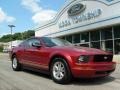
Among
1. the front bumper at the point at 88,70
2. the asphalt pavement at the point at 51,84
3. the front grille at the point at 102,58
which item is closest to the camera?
the asphalt pavement at the point at 51,84

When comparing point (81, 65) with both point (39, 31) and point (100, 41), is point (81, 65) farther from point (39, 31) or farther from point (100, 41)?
point (39, 31)

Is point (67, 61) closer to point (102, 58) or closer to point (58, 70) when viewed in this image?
point (58, 70)

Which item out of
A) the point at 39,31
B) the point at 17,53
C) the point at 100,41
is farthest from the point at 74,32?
the point at 17,53

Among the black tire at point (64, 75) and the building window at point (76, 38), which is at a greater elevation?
the building window at point (76, 38)

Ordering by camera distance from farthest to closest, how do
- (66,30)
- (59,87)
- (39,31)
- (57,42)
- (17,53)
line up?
(39,31), (66,30), (17,53), (57,42), (59,87)

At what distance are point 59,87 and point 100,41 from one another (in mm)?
14771

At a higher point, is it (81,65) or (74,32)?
(74,32)

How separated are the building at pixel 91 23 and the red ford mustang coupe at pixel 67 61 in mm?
10790

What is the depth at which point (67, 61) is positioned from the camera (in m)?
7.82

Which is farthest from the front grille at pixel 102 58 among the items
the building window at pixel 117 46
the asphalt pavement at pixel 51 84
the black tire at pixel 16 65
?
the building window at pixel 117 46

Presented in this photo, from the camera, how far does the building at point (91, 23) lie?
1994cm

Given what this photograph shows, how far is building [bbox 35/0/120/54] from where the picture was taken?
19.9m

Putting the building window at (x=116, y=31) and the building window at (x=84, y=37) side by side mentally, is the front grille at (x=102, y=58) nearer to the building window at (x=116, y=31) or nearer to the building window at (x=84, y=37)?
the building window at (x=116, y=31)

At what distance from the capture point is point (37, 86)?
760cm
